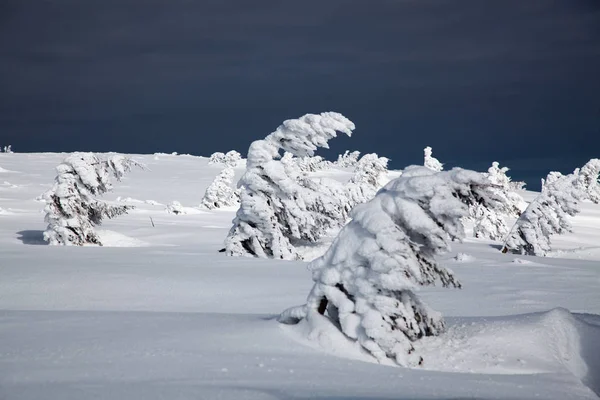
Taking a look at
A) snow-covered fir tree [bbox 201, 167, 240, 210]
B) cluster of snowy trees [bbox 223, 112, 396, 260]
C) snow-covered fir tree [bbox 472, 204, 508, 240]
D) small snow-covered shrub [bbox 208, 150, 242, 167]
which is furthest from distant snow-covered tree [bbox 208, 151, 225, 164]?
cluster of snowy trees [bbox 223, 112, 396, 260]

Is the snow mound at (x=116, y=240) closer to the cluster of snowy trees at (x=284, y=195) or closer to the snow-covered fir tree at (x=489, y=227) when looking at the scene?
the cluster of snowy trees at (x=284, y=195)

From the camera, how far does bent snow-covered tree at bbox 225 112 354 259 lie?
16.5 meters

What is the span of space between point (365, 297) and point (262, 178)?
11.0 meters

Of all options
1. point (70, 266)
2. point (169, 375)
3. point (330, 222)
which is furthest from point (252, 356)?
point (330, 222)

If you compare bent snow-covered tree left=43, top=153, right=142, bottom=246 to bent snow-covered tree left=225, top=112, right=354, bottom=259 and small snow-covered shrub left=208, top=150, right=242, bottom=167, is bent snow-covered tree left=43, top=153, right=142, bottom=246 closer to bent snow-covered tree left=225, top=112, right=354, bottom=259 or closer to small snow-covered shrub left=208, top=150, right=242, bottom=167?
bent snow-covered tree left=225, top=112, right=354, bottom=259

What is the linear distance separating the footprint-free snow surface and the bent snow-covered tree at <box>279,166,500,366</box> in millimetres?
223

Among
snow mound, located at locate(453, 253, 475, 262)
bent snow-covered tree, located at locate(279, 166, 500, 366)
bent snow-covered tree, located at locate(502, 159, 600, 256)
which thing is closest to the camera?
bent snow-covered tree, located at locate(279, 166, 500, 366)

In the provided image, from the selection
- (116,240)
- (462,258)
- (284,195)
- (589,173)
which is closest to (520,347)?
(462,258)

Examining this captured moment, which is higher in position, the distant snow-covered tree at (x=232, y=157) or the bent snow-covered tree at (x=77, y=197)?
the distant snow-covered tree at (x=232, y=157)

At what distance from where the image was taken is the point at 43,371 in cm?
482

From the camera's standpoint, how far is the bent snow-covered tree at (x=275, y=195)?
1647 cm

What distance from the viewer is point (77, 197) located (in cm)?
2128

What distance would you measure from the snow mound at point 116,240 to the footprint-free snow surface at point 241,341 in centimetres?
902

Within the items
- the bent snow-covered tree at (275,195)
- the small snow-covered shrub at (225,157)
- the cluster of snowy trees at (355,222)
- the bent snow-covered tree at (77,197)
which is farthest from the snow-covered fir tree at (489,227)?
the small snow-covered shrub at (225,157)
